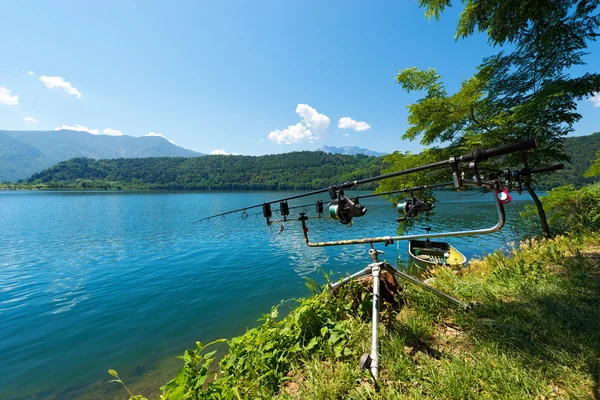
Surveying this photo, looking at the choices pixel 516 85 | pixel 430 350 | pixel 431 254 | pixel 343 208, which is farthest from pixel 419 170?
pixel 431 254

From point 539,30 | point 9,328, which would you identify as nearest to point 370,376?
point 539,30

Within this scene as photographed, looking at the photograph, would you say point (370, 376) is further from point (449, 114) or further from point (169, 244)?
point (169, 244)

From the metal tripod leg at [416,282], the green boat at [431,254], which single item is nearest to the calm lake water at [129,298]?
the green boat at [431,254]

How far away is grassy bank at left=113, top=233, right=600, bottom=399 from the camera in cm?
244

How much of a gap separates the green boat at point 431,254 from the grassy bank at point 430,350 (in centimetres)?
925

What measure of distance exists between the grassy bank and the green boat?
30.4ft

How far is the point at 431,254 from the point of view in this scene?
47.9 feet

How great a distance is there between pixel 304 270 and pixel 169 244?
14994 millimetres

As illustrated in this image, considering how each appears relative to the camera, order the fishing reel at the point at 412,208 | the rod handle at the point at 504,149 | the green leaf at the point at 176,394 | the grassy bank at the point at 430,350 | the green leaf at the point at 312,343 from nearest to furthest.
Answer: the rod handle at the point at 504,149
the green leaf at the point at 176,394
the grassy bank at the point at 430,350
the green leaf at the point at 312,343
the fishing reel at the point at 412,208

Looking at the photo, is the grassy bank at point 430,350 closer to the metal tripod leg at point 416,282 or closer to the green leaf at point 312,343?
the green leaf at point 312,343

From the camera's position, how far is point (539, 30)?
7.72m

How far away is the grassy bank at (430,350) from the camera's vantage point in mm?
2438

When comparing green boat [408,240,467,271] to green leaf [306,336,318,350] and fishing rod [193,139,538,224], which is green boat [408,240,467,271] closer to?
green leaf [306,336,318,350]

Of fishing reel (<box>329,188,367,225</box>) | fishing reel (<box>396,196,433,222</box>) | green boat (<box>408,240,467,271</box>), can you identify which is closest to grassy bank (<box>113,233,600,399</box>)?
fishing reel (<box>396,196,433,222</box>)
